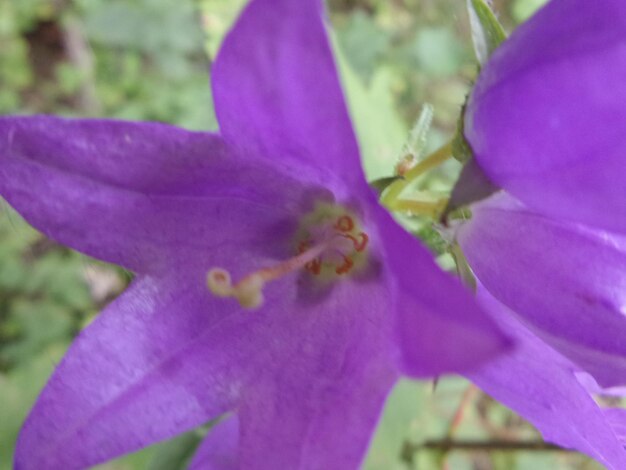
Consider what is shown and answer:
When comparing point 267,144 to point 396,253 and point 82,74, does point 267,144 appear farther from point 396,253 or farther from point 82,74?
point 82,74

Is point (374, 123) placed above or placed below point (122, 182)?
below

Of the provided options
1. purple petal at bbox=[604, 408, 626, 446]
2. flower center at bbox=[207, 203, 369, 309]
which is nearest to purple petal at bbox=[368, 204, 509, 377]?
flower center at bbox=[207, 203, 369, 309]

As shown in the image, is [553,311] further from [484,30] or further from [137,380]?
[137,380]

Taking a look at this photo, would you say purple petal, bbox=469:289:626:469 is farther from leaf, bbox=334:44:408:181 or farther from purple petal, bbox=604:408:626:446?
leaf, bbox=334:44:408:181

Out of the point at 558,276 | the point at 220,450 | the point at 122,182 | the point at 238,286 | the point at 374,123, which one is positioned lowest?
the point at 374,123

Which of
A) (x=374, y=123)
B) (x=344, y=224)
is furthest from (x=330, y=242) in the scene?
(x=374, y=123)

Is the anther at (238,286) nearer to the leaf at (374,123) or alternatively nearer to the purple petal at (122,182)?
the purple petal at (122,182)

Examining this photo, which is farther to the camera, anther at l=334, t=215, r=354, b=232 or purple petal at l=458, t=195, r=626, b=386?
anther at l=334, t=215, r=354, b=232
